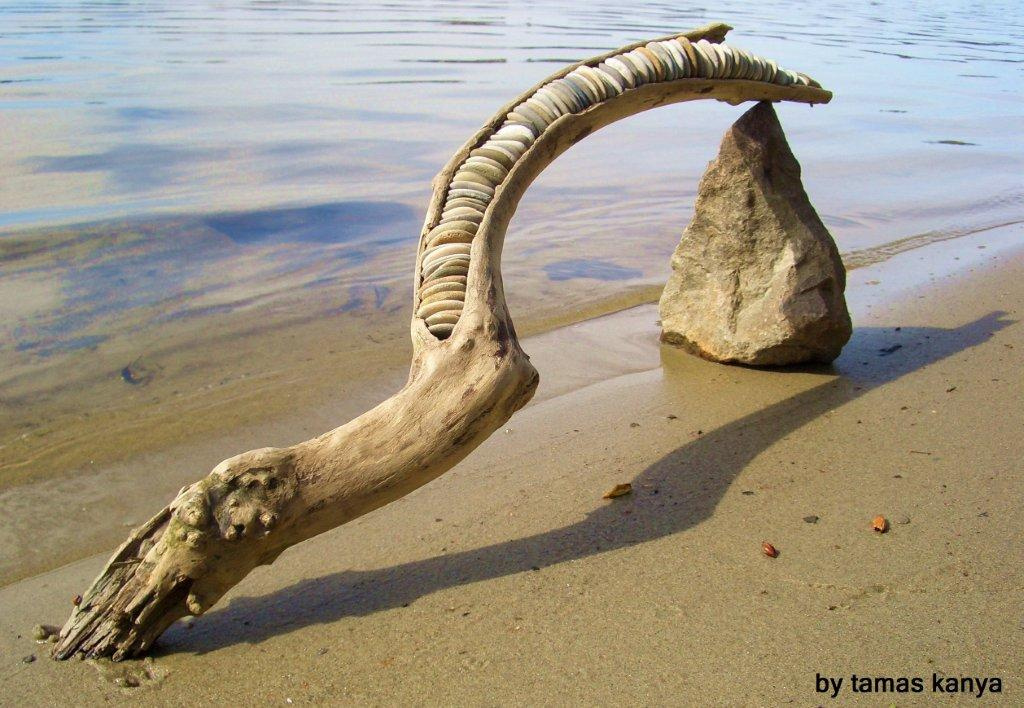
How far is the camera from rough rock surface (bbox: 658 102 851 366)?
14.4 ft

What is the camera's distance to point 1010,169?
1009 cm

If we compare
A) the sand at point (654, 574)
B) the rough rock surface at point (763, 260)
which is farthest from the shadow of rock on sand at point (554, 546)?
the rough rock surface at point (763, 260)

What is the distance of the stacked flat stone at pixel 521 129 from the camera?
2.85 m

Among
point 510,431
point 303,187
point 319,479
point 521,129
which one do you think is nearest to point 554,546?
point 319,479

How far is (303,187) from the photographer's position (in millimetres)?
8664

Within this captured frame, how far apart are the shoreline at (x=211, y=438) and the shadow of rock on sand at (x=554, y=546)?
94 centimetres

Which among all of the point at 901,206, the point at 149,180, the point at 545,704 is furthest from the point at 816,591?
the point at 149,180

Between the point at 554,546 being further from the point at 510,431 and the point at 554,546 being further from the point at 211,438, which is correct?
the point at 211,438

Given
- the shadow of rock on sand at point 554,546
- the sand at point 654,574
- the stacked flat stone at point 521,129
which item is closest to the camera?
the sand at point 654,574

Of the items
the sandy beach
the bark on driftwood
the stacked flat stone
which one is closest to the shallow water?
the sandy beach

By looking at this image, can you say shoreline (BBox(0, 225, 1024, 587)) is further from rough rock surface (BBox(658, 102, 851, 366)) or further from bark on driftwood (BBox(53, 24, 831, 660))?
bark on driftwood (BBox(53, 24, 831, 660))

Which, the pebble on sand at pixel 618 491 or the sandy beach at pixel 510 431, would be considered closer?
the sandy beach at pixel 510 431

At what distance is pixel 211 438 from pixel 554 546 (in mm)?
1969

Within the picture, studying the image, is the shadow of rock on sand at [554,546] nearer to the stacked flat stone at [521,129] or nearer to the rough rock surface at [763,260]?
the rough rock surface at [763,260]
